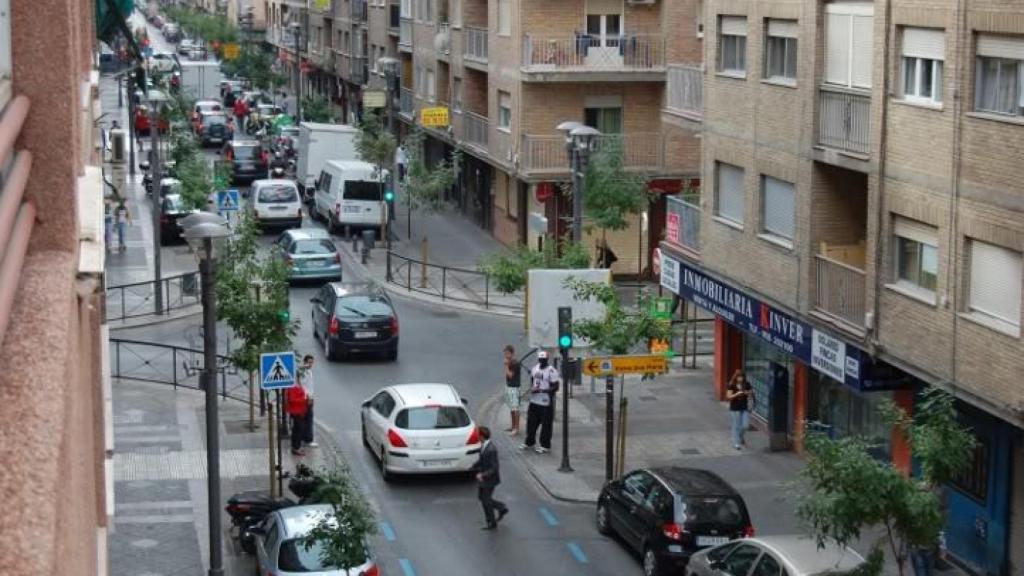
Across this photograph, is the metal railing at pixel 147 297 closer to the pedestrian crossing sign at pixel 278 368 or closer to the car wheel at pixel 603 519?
the pedestrian crossing sign at pixel 278 368

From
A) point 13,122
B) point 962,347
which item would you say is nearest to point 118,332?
point 962,347

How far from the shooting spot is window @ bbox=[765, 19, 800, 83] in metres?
25.8

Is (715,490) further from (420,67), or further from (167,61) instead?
(167,61)

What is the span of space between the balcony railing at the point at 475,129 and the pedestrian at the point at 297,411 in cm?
2484

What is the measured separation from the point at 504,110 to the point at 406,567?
28452 millimetres

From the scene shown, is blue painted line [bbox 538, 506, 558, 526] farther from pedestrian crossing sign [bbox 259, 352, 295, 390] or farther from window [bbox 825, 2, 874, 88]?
window [bbox 825, 2, 874, 88]

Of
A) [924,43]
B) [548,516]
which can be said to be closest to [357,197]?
[548,516]

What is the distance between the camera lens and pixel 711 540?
66.1ft

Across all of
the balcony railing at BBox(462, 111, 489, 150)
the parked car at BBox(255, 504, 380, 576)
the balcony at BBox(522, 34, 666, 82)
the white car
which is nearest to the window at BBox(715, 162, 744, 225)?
the white car

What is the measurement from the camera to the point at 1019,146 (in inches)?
733

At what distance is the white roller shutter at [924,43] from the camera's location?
2073 centimetres

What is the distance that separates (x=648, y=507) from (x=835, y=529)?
5.55 metres

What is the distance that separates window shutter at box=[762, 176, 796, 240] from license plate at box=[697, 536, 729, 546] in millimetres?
7196

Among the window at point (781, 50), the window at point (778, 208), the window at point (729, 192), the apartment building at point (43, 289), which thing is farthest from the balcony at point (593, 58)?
the apartment building at point (43, 289)
